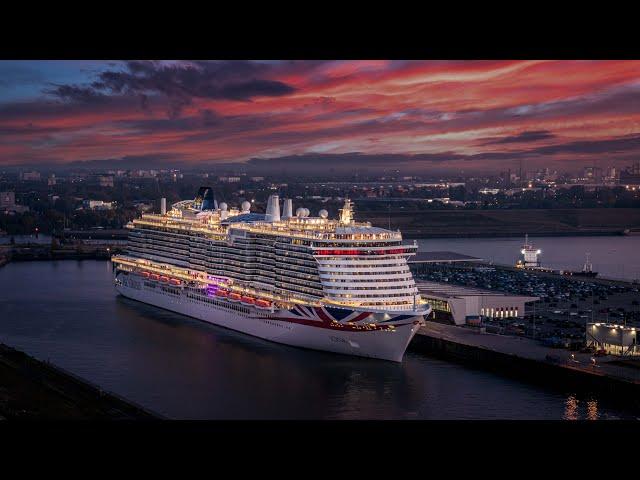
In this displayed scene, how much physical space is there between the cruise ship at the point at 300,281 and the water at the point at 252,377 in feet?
0.66

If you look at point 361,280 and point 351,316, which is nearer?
point 351,316

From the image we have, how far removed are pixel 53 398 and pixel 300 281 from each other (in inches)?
135

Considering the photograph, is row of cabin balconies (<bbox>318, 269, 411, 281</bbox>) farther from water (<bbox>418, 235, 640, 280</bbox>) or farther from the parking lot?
water (<bbox>418, 235, 640, 280</bbox>)

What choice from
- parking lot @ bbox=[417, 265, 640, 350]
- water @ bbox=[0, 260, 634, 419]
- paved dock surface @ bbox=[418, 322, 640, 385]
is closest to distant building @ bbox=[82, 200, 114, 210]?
parking lot @ bbox=[417, 265, 640, 350]

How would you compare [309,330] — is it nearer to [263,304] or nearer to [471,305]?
[263,304]

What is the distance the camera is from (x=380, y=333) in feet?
29.1

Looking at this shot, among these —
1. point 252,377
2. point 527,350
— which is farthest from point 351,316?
point 527,350

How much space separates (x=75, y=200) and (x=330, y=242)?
91.9ft

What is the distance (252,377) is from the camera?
833cm

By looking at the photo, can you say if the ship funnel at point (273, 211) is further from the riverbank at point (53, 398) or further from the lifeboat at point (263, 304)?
the riverbank at point (53, 398)

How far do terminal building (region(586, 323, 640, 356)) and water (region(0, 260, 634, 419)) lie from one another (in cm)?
136

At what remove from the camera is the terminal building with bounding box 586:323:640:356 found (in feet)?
30.3
